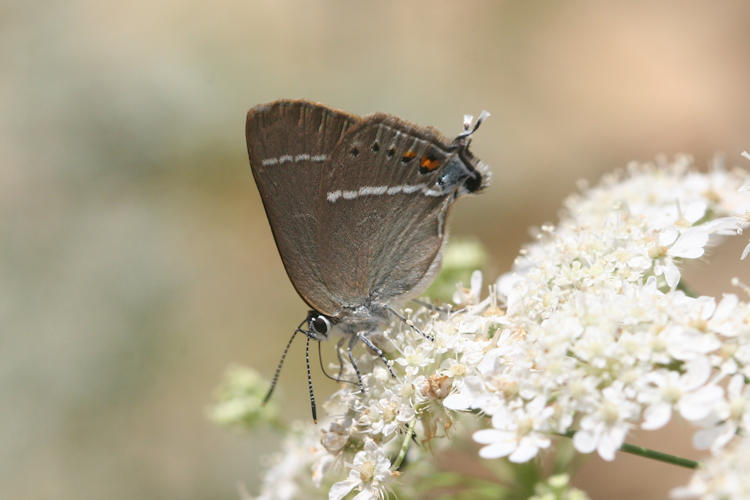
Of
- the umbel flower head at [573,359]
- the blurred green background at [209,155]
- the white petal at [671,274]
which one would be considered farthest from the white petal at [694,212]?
the blurred green background at [209,155]

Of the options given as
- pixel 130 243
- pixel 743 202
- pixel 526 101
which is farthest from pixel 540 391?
pixel 526 101

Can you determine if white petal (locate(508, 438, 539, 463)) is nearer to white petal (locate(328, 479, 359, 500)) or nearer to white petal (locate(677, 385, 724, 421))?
white petal (locate(677, 385, 724, 421))

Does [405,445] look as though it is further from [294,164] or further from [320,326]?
[294,164]

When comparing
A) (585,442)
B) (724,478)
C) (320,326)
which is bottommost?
(724,478)

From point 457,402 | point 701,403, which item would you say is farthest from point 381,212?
point 701,403

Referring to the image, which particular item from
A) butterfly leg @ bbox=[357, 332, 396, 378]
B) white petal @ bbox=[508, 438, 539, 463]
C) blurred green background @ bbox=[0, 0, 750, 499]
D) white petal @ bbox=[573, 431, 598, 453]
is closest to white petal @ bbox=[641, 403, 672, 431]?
white petal @ bbox=[573, 431, 598, 453]
